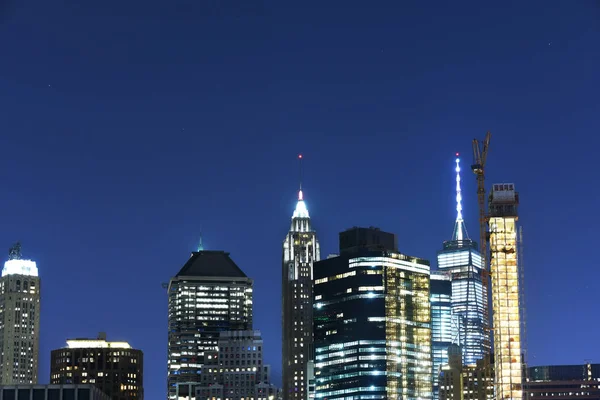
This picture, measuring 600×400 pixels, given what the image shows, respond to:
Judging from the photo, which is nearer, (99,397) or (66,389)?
(66,389)

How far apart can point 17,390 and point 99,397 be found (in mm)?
16054

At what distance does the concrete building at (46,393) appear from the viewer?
17762cm

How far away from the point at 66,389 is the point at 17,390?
20.2 feet

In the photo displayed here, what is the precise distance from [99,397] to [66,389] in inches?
541

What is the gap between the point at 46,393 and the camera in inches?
6988

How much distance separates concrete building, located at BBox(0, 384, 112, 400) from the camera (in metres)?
178

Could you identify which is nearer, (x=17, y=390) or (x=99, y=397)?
(x=17, y=390)

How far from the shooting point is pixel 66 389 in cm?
17850

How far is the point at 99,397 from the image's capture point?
191750mm
